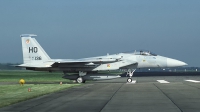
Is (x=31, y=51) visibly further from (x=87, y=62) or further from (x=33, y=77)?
(x=33, y=77)

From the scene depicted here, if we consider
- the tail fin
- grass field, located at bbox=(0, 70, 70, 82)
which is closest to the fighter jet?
the tail fin

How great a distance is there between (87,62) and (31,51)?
5296mm

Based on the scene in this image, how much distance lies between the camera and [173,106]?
15.1 meters

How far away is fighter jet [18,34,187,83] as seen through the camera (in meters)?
36.8

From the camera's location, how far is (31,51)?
122 feet

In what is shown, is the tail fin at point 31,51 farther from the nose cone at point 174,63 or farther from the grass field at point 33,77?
the nose cone at point 174,63

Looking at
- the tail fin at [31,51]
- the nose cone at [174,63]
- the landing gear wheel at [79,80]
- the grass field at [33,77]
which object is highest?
the tail fin at [31,51]

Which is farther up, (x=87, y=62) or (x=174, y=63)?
(x=87, y=62)

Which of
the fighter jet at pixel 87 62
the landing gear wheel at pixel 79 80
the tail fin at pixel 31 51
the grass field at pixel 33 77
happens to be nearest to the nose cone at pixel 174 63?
the fighter jet at pixel 87 62

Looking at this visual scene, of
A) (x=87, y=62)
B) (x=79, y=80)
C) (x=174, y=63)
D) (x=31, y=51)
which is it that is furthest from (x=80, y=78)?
(x=174, y=63)

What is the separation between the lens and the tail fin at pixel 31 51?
3703cm

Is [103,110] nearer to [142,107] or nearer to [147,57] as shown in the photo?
[142,107]

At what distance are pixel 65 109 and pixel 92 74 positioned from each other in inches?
907

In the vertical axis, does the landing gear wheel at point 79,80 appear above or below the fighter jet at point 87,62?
below
